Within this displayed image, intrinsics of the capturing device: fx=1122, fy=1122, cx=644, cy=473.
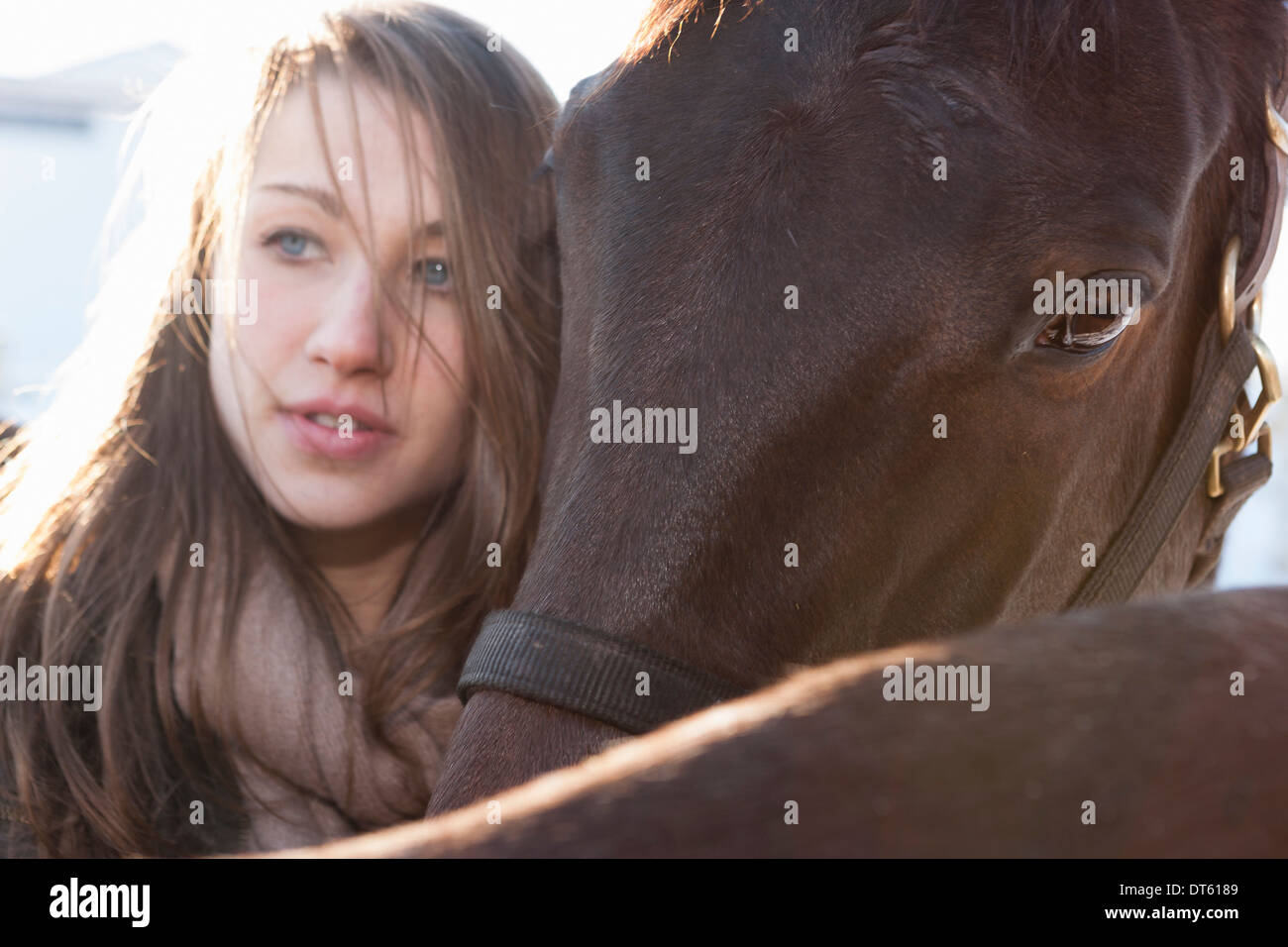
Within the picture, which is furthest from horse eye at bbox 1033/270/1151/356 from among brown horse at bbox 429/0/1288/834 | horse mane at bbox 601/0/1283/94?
horse mane at bbox 601/0/1283/94

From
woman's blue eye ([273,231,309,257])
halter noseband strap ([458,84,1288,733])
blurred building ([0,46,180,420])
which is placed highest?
blurred building ([0,46,180,420])

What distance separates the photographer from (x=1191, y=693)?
0.57 meters

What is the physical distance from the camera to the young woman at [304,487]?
5.72 feet

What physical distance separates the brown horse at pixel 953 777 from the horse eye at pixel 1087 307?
70cm

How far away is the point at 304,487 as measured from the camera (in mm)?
1826

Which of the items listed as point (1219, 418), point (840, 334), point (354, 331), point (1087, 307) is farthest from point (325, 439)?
point (1219, 418)

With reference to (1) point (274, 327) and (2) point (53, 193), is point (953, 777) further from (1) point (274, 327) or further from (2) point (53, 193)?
(2) point (53, 193)

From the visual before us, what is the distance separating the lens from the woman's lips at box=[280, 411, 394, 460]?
1800mm

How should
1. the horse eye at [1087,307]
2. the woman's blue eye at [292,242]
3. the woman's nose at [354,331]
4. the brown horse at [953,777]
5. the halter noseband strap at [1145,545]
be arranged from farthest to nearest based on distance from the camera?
the woman's blue eye at [292,242], the woman's nose at [354,331], the horse eye at [1087,307], the halter noseband strap at [1145,545], the brown horse at [953,777]

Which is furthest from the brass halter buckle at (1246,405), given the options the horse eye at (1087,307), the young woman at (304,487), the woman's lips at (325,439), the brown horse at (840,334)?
the woman's lips at (325,439)

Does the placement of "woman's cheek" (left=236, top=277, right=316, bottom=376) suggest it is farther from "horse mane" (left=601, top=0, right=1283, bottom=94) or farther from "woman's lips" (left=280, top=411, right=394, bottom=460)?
"horse mane" (left=601, top=0, right=1283, bottom=94)

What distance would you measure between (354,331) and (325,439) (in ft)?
0.62

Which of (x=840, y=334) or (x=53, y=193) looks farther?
(x=53, y=193)

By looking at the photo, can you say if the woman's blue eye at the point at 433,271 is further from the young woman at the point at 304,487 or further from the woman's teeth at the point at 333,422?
the woman's teeth at the point at 333,422
